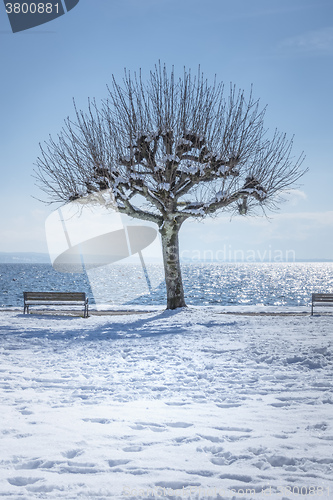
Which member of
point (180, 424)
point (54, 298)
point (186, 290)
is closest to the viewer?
point (180, 424)

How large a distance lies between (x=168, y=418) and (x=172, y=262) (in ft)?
32.9

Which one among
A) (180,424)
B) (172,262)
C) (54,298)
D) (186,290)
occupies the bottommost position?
(186,290)

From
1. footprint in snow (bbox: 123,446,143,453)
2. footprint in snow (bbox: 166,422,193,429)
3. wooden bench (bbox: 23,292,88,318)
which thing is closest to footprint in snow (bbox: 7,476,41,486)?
footprint in snow (bbox: 123,446,143,453)

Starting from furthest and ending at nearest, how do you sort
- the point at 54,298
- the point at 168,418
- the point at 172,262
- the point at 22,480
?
the point at 172,262 → the point at 54,298 → the point at 168,418 → the point at 22,480

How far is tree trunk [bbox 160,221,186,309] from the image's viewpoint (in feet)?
46.8

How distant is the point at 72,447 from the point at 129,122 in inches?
464

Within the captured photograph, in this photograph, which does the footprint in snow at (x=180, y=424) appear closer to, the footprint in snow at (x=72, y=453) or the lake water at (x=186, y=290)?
the footprint in snow at (x=72, y=453)

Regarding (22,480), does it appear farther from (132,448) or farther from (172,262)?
(172,262)

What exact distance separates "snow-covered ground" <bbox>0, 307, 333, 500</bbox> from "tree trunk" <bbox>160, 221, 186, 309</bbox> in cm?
537

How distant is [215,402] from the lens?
4973 millimetres

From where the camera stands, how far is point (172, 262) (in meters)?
14.3

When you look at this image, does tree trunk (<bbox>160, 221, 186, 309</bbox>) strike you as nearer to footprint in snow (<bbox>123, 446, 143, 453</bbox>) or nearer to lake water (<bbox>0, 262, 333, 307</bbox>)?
footprint in snow (<bbox>123, 446, 143, 453</bbox>)

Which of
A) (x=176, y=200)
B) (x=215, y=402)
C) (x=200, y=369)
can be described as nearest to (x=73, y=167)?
(x=176, y=200)

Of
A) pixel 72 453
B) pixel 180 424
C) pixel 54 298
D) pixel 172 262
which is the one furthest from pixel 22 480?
pixel 172 262
